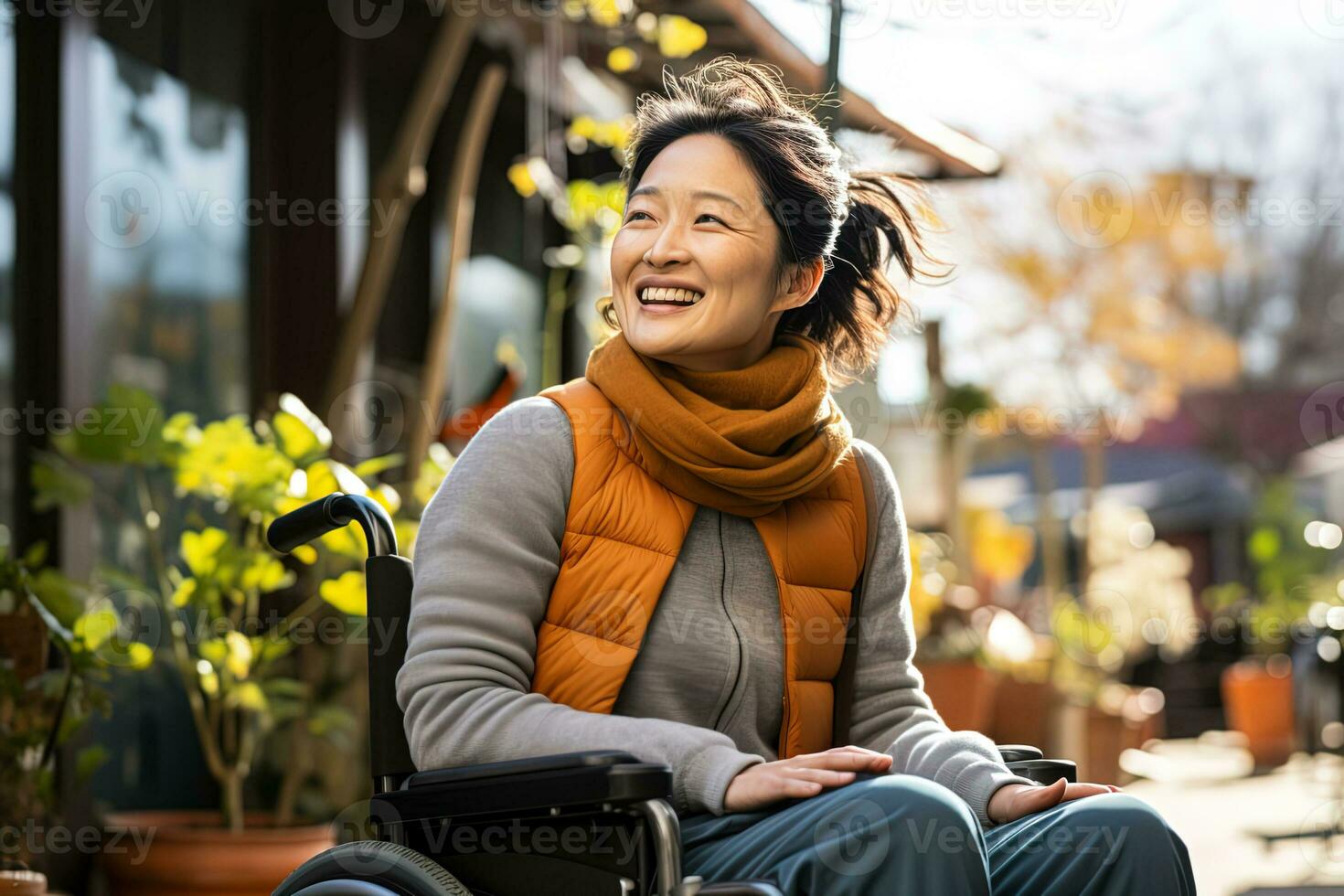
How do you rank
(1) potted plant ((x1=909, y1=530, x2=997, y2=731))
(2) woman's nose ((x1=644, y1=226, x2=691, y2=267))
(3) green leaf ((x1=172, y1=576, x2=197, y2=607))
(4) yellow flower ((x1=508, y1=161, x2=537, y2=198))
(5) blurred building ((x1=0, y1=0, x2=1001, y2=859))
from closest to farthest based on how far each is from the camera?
(2) woman's nose ((x1=644, y1=226, x2=691, y2=267))
(3) green leaf ((x1=172, y1=576, x2=197, y2=607))
(5) blurred building ((x1=0, y1=0, x2=1001, y2=859))
(4) yellow flower ((x1=508, y1=161, x2=537, y2=198))
(1) potted plant ((x1=909, y1=530, x2=997, y2=731))

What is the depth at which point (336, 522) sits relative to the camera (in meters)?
1.91

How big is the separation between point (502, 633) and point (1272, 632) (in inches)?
415

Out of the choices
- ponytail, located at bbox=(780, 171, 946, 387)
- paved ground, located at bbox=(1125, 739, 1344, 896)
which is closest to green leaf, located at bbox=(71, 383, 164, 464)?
ponytail, located at bbox=(780, 171, 946, 387)

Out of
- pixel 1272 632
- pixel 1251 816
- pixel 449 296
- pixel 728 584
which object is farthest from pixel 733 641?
pixel 1272 632

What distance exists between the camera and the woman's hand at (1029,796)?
1.82 meters

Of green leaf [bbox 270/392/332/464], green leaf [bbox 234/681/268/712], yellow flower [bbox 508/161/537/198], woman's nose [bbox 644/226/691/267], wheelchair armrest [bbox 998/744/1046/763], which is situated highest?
yellow flower [bbox 508/161/537/198]

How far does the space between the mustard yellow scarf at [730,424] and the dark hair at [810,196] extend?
6.2 inches

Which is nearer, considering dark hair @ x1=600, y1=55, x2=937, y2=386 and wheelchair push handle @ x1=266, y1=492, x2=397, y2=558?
wheelchair push handle @ x1=266, y1=492, x2=397, y2=558

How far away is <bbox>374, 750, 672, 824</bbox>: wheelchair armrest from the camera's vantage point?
142cm

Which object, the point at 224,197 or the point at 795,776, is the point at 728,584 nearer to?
the point at 795,776

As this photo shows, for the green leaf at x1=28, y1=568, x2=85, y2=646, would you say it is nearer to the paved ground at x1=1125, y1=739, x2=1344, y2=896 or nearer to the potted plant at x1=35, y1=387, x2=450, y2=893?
the potted plant at x1=35, y1=387, x2=450, y2=893

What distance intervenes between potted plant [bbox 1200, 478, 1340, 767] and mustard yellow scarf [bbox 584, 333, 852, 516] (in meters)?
8.55

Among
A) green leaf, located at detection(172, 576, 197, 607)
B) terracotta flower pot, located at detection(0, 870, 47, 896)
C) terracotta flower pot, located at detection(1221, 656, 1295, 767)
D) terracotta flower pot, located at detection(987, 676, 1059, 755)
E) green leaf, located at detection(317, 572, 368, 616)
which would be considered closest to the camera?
terracotta flower pot, located at detection(0, 870, 47, 896)

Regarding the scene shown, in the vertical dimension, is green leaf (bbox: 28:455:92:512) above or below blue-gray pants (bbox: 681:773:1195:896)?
above
